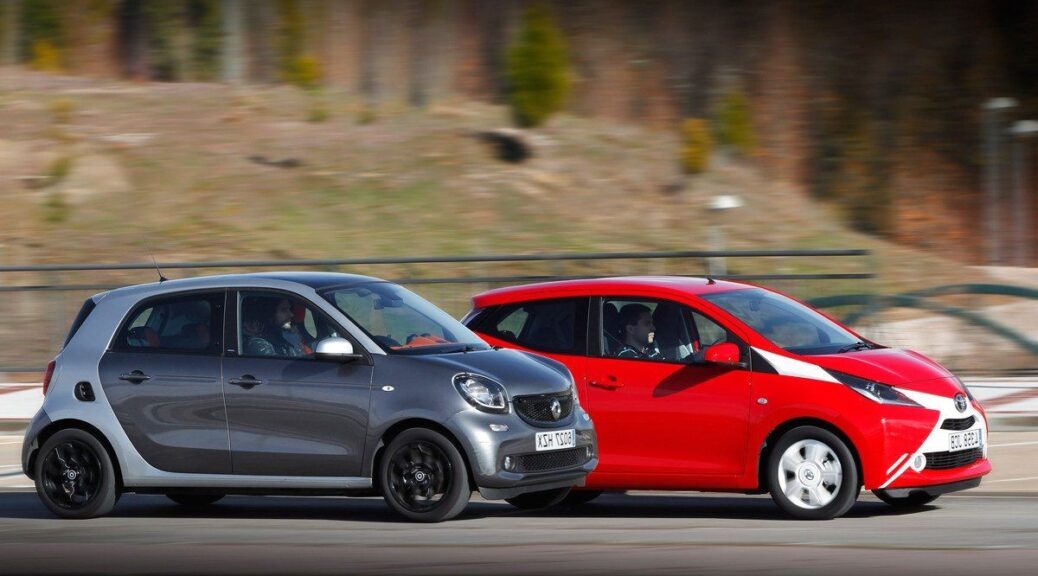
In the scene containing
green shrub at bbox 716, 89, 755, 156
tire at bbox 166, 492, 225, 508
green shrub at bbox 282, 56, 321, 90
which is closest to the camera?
tire at bbox 166, 492, 225, 508

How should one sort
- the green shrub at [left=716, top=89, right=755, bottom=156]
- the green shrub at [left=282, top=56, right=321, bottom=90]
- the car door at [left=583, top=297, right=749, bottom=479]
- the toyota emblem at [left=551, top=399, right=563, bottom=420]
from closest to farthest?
1. the toyota emblem at [left=551, top=399, right=563, bottom=420]
2. the car door at [left=583, top=297, right=749, bottom=479]
3. the green shrub at [left=716, top=89, right=755, bottom=156]
4. the green shrub at [left=282, top=56, right=321, bottom=90]

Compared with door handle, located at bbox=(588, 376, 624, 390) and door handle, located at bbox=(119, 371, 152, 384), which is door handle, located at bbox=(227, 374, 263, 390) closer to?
door handle, located at bbox=(119, 371, 152, 384)

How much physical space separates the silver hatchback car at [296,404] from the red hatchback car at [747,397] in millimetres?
374

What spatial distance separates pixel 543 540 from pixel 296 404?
1.75 meters

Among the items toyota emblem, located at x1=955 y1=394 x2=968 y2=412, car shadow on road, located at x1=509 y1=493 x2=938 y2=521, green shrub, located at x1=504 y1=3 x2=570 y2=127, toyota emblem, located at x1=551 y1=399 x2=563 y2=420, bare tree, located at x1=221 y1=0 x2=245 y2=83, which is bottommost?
car shadow on road, located at x1=509 y1=493 x2=938 y2=521

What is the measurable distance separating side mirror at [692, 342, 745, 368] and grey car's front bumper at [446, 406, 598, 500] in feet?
2.74

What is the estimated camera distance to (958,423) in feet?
31.7

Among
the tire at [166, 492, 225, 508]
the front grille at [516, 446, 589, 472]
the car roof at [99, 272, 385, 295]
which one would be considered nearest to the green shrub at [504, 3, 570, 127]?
the tire at [166, 492, 225, 508]

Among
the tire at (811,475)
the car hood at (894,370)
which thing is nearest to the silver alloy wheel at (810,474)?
the tire at (811,475)

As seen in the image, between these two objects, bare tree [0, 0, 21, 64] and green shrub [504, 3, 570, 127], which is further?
bare tree [0, 0, 21, 64]

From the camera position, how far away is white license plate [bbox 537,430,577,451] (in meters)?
9.64

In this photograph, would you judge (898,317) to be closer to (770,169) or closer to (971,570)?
(971,570)

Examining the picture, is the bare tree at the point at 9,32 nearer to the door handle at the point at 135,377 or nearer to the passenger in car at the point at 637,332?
the door handle at the point at 135,377

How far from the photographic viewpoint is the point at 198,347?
404 inches
